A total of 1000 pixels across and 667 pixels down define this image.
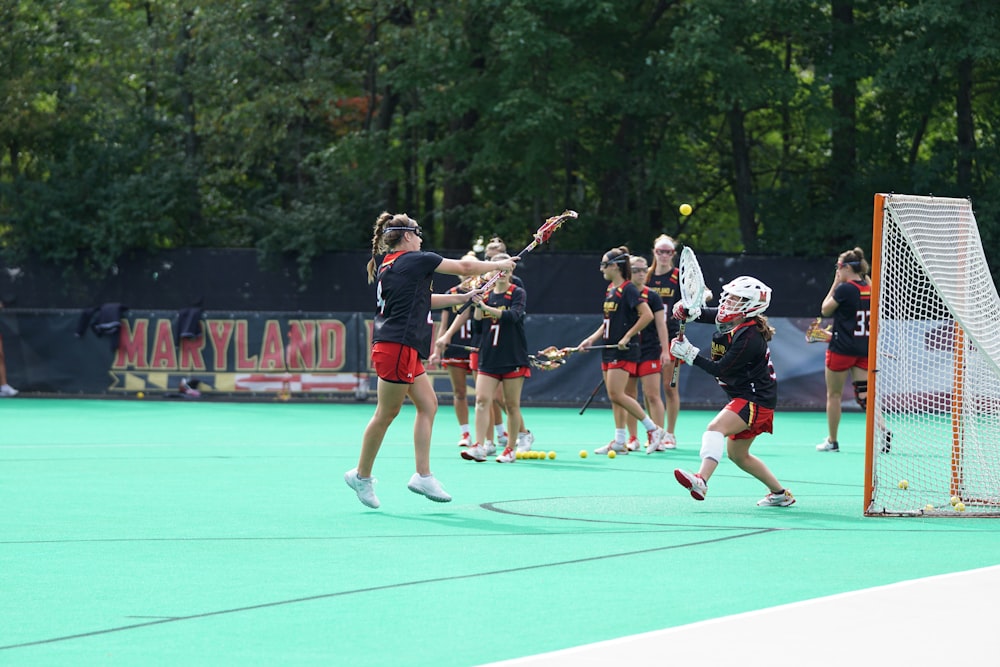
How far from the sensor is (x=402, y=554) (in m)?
8.16

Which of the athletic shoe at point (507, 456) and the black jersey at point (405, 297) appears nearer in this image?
the black jersey at point (405, 297)

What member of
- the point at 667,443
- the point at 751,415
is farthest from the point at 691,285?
the point at 667,443

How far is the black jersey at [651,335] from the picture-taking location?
15.4 m

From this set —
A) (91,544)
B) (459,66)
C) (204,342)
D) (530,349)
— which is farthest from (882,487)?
(459,66)

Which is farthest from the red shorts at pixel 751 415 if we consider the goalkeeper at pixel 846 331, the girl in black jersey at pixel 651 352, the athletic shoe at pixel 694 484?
the goalkeeper at pixel 846 331

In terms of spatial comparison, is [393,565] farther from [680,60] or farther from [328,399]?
[680,60]

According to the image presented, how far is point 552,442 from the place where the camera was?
17.0 metres

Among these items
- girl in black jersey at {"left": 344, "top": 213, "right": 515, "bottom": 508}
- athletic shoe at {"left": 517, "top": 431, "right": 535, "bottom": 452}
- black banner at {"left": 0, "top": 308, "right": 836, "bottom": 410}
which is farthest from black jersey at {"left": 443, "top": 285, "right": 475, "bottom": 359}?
black banner at {"left": 0, "top": 308, "right": 836, "bottom": 410}

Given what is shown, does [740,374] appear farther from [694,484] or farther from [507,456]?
[507,456]

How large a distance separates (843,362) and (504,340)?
419cm

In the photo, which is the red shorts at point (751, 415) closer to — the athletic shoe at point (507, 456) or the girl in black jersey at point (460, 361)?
the athletic shoe at point (507, 456)

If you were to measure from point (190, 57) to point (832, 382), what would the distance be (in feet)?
72.9

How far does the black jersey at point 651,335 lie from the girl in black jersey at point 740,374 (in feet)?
16.9

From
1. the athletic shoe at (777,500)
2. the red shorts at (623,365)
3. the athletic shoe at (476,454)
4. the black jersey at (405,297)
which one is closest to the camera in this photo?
the black jersey at (405,297)
